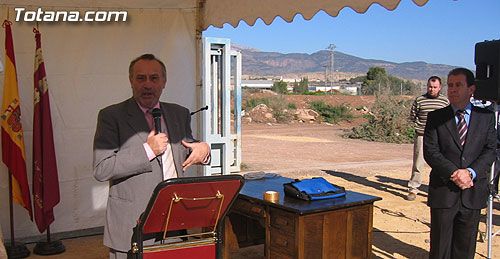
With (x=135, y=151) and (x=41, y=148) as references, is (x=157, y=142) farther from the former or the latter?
(x=41, y=148)

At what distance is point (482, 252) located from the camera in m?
5.70

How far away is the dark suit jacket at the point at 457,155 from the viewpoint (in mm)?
4152

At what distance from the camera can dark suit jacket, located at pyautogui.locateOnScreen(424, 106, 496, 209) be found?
4.15 meters

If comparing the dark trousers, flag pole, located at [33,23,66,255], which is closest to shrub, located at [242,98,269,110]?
flag pole, located at [33,23,66,255]

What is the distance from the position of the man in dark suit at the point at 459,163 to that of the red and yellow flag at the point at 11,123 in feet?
13.1

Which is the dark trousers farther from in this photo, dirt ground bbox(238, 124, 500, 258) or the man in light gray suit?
the man in light gray suit

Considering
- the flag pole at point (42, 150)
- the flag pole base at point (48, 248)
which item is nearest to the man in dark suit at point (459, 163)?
the flag pole at point (42, 150)

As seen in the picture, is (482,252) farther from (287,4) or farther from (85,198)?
(85,198)

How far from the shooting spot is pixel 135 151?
8.41 ft

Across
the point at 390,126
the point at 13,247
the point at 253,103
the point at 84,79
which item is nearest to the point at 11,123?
the point at 84,79

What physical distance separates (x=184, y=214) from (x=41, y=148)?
3489mm

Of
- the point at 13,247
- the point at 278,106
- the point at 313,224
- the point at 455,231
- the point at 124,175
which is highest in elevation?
the point at 124,175

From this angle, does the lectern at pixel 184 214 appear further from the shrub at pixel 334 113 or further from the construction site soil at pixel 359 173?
the shrub at pixel 334 113

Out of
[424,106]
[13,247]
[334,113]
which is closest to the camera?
[13,247]
